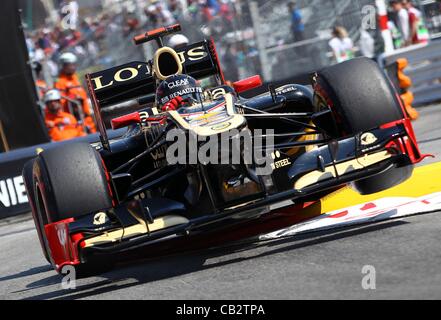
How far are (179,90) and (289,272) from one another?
2616 mm

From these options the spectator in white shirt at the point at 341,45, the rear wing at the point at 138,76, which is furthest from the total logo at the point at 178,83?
the spectator in white shirt at the point at 341,45

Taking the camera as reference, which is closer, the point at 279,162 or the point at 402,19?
the point at 279,162

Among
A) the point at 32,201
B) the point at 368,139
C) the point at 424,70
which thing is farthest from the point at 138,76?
the point at 424,70

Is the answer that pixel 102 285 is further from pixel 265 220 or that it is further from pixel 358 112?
pixel 358 112

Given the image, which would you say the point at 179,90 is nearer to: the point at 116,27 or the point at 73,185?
the point at 73,185

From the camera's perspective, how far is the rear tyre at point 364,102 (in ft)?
22.4

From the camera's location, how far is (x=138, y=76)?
356 inches

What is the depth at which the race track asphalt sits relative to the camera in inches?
201

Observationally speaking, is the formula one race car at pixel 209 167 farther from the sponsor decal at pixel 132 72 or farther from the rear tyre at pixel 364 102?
the sponsor decal at pixel 132 72

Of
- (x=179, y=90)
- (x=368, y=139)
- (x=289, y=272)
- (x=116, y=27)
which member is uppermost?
(x=116, y=27)

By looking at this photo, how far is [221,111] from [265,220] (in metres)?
1.11

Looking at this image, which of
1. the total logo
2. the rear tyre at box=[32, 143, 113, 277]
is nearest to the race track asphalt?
the rear tyre at box=[32, 143, 113, 277]

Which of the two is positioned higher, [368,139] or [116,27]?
[116,27]
